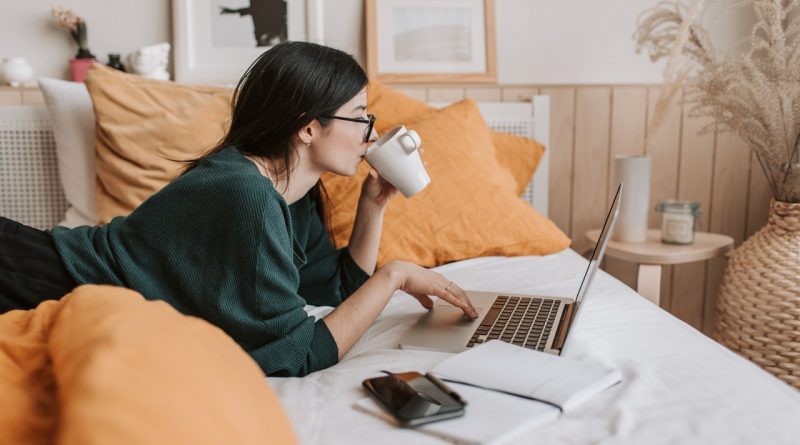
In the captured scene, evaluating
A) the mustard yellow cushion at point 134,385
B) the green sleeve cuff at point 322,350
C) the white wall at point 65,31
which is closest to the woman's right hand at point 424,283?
the green sleeve cuff at point 322,350

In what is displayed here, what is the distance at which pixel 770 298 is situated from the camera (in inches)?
71.3

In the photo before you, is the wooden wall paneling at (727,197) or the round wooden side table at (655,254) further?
the wooden wall paneling at (727,197)

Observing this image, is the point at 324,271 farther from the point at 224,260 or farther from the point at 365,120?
the point at 224,260

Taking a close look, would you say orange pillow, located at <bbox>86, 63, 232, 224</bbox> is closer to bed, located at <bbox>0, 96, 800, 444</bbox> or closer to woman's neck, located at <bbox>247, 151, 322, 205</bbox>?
woman's neck, located at <bbox>247, 151, 322, 205</bbox>

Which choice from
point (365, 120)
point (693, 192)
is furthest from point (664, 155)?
point (365, 120)

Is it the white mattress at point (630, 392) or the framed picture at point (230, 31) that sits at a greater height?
the framed picture at point (230, 31)

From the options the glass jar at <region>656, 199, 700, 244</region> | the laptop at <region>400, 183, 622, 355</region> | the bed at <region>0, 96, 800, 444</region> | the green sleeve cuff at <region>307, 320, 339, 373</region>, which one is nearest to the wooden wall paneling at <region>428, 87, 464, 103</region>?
the glass jar at <region>656, 199, 700, 244</region>

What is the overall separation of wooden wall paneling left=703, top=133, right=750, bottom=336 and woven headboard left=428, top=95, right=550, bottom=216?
1.98ft

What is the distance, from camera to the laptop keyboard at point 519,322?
111 centimetres

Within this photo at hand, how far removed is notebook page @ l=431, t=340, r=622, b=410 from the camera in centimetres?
87

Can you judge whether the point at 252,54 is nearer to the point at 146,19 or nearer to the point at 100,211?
the point at 146,19

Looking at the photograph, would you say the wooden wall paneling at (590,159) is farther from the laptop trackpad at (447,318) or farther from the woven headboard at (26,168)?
the woven headboard at (26,168)

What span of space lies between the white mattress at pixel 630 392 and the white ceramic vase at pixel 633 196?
2.58ft

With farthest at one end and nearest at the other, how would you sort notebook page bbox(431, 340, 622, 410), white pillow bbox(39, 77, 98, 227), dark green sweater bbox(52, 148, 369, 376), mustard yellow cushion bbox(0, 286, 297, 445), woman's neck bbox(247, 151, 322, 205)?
white pillow bbox(39, 77, 98, 227), woman's neck bbox(247, 151, 322, 205), dark green sweater bbox(52, 148, 369, 376), notebook page bbox(431, 340, 622, 410), mustard yellow cushion bbox(0, 286, 297, 445)
